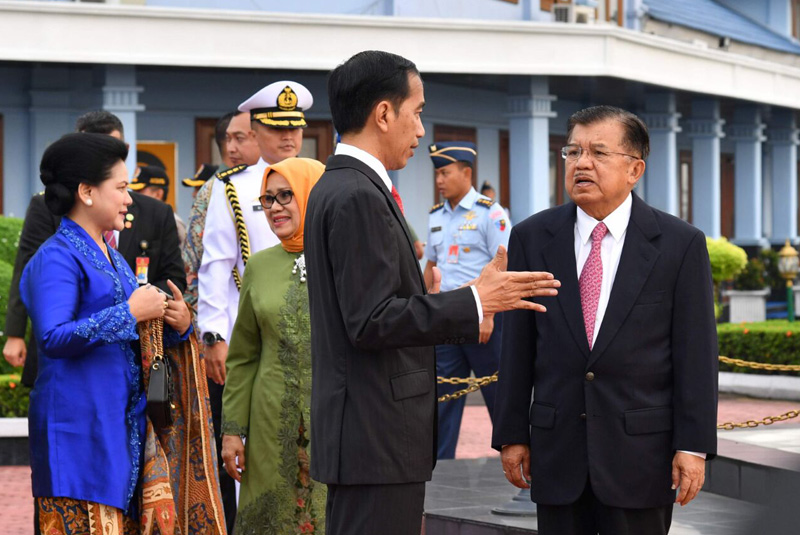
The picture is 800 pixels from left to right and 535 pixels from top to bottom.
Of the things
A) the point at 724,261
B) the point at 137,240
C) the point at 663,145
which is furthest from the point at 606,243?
the point at 663,145

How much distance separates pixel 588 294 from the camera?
13.8ft

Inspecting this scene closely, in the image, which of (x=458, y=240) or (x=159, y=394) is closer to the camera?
(x=159, y=394)

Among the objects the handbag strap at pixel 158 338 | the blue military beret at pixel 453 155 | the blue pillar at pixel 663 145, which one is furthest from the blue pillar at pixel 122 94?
the handbag strap at pixel 158 338

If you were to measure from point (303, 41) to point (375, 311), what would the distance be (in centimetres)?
1436

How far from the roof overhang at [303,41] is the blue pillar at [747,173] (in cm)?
642

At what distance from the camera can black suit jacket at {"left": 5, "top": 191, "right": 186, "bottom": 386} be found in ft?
21.3

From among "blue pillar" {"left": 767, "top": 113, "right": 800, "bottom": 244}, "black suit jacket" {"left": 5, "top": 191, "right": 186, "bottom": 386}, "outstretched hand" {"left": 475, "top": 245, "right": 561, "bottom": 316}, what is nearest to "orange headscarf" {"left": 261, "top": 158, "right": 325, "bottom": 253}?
"black suit jacket" {"left": 5, "top": 191, "right": 186, "bottom": 386}

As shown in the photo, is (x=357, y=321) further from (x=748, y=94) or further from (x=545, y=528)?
(x=748, y=94)

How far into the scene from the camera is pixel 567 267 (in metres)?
4.24

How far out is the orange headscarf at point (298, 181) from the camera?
518 cm

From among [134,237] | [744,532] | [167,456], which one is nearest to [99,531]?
[167,456]

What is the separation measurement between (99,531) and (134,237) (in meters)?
2.32

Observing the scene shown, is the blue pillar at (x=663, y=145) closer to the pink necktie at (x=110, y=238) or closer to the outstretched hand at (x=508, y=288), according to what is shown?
the pink necktie at (x=110, y=238)

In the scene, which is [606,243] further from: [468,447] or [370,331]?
[468,447]
